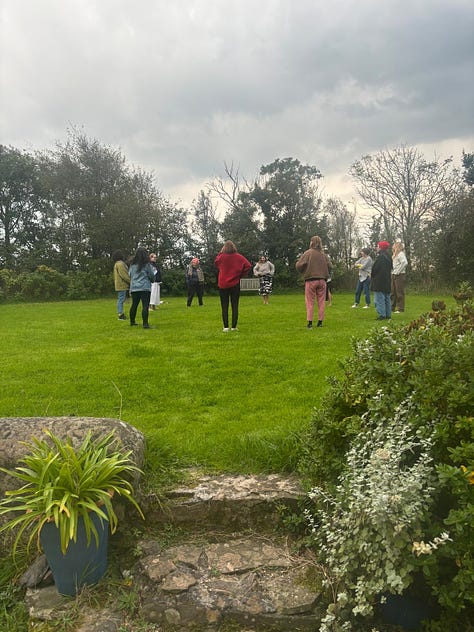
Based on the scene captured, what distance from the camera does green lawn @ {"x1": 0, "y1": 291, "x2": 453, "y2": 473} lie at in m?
3.40

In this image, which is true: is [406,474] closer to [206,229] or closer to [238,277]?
[238,277]

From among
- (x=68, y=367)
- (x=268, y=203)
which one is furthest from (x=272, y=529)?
(x=268, y=203)

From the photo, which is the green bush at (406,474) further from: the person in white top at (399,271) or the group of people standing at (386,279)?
the person in white top at (399,271)

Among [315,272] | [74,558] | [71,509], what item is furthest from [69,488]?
[315,272]

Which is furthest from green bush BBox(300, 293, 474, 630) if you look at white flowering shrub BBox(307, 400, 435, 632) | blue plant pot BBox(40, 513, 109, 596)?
blue plant pot BBox(40, 513, 109, 596)

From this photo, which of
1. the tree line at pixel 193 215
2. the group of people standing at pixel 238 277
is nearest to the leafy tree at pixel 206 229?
the tree line at pixel 193 215

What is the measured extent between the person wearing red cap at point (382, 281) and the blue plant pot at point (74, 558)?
872cm

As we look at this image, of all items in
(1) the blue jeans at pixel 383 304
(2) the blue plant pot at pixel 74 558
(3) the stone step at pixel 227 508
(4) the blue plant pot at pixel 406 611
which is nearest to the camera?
(4) the blue plant pot at pixel 406 611

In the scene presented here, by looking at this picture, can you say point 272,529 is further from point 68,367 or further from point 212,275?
point 212,275

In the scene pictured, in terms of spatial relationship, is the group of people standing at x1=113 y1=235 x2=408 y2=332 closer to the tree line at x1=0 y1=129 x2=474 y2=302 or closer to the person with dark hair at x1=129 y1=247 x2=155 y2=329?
the person with dark hair at x1=129 y1=247 x2=155 y2=329

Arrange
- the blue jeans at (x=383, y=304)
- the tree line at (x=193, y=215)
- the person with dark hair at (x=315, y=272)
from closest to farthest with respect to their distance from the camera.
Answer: the person with dark hair at (x=315, y=272)
the blue jeans at (x=383, y=304)
the tree line at (x=193, y=215)

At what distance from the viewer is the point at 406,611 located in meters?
2.07

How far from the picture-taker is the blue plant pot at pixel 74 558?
7.51 ft

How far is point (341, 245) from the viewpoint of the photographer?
99.6ft
